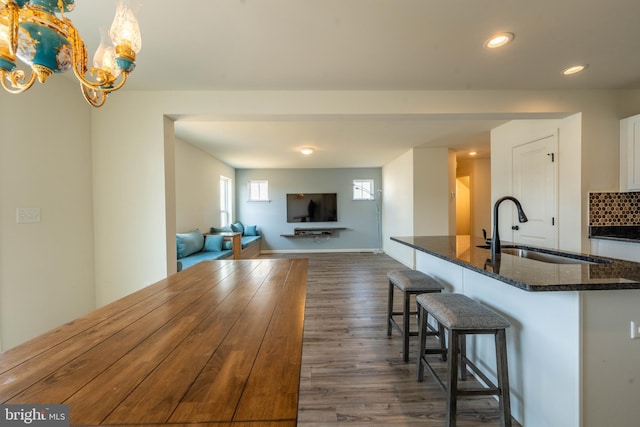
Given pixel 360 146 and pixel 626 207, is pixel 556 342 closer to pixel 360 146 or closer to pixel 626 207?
pixel 626 207

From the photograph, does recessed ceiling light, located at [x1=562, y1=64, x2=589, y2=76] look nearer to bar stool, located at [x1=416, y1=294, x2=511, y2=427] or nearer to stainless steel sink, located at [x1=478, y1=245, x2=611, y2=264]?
stainless steel sink, located at [x1=478, y1=245, x2=611, y2=264]

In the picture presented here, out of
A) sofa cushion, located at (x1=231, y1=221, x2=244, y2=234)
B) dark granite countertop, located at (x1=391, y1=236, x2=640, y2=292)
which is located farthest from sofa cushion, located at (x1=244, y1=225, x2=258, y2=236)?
dark granite countertop, located at (x1=391, y1=236, x2=640, y2=292)

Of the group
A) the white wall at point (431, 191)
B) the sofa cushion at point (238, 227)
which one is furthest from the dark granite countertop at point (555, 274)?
the sofa cushion at point (238, 227)

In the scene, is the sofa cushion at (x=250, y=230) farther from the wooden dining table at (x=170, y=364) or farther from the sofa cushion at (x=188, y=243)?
the wooden dining table at (x=170, y=364)

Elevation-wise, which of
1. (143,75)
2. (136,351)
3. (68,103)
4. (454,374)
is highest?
(143,75)

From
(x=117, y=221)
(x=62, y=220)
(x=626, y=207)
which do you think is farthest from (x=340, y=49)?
(x=626, y=207)

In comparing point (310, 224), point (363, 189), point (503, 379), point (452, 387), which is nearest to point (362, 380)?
point (452, 387)

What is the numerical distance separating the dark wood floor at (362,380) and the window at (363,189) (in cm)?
439

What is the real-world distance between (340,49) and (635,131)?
315 cm

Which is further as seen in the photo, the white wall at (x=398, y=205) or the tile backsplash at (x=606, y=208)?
the white wall at (x=398, y=205)

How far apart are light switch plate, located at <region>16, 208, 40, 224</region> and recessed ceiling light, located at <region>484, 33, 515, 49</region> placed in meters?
3.83

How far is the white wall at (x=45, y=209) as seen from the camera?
6.34ft

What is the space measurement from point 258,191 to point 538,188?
20.0ft

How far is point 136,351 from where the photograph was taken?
0.79 meters
